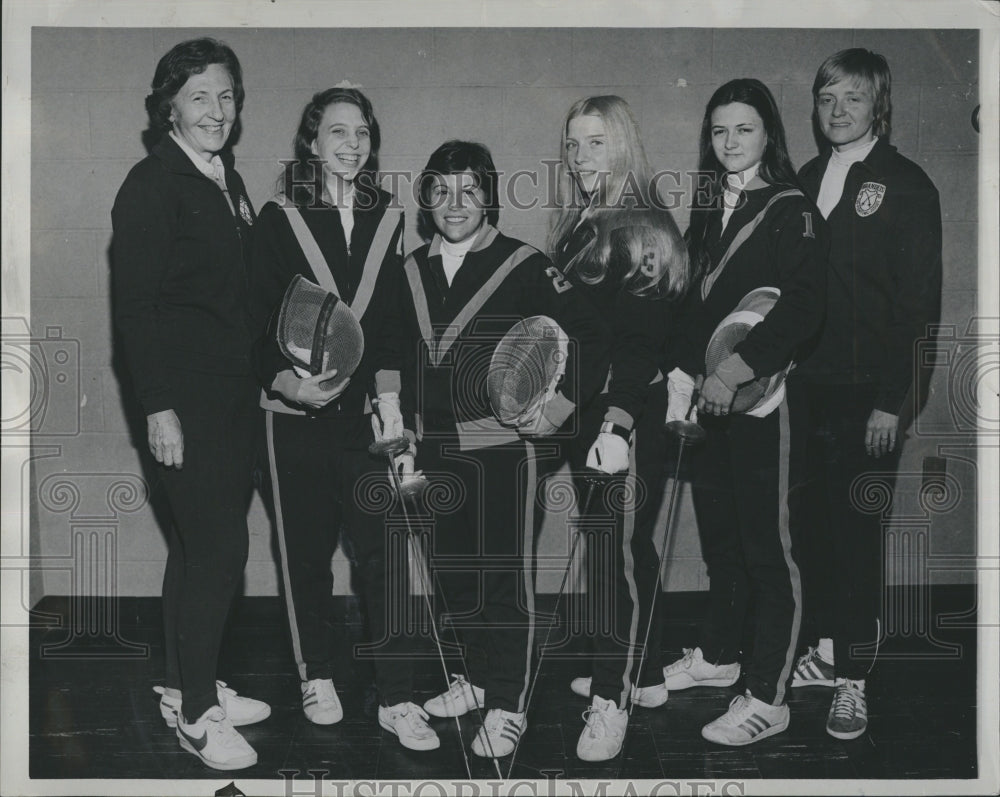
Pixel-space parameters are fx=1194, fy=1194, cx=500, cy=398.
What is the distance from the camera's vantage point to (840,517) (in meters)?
2.78

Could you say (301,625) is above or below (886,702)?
above

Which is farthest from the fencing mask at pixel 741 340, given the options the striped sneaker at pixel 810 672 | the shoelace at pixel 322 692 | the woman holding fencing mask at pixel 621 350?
the shoelace at pixel 322 692

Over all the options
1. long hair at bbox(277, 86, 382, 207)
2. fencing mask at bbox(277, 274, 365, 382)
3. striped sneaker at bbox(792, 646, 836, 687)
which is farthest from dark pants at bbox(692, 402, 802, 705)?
long hair at bbox(277, 86, 382, 207)

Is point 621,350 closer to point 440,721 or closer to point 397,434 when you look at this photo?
point 397,434

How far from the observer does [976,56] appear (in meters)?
2.75

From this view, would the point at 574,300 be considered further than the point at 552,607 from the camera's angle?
No

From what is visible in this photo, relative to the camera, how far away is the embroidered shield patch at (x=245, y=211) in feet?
8.72

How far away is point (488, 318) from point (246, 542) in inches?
29.1

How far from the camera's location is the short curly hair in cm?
267

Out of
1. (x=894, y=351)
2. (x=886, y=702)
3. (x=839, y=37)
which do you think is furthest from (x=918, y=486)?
(x=839, y=37)

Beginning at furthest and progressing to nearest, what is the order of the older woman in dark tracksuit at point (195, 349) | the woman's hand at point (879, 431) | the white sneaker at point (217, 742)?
the woman's hand at point (879, 431), the white sneaker at point (217, 742), the older woman in dark tracksuit at point (195, 349)

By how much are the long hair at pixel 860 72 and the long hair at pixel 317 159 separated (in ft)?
3.34

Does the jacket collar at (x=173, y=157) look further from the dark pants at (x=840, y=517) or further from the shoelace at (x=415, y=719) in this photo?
the dark pants at (x=840, y=517)

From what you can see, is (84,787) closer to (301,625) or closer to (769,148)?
(301,625)
